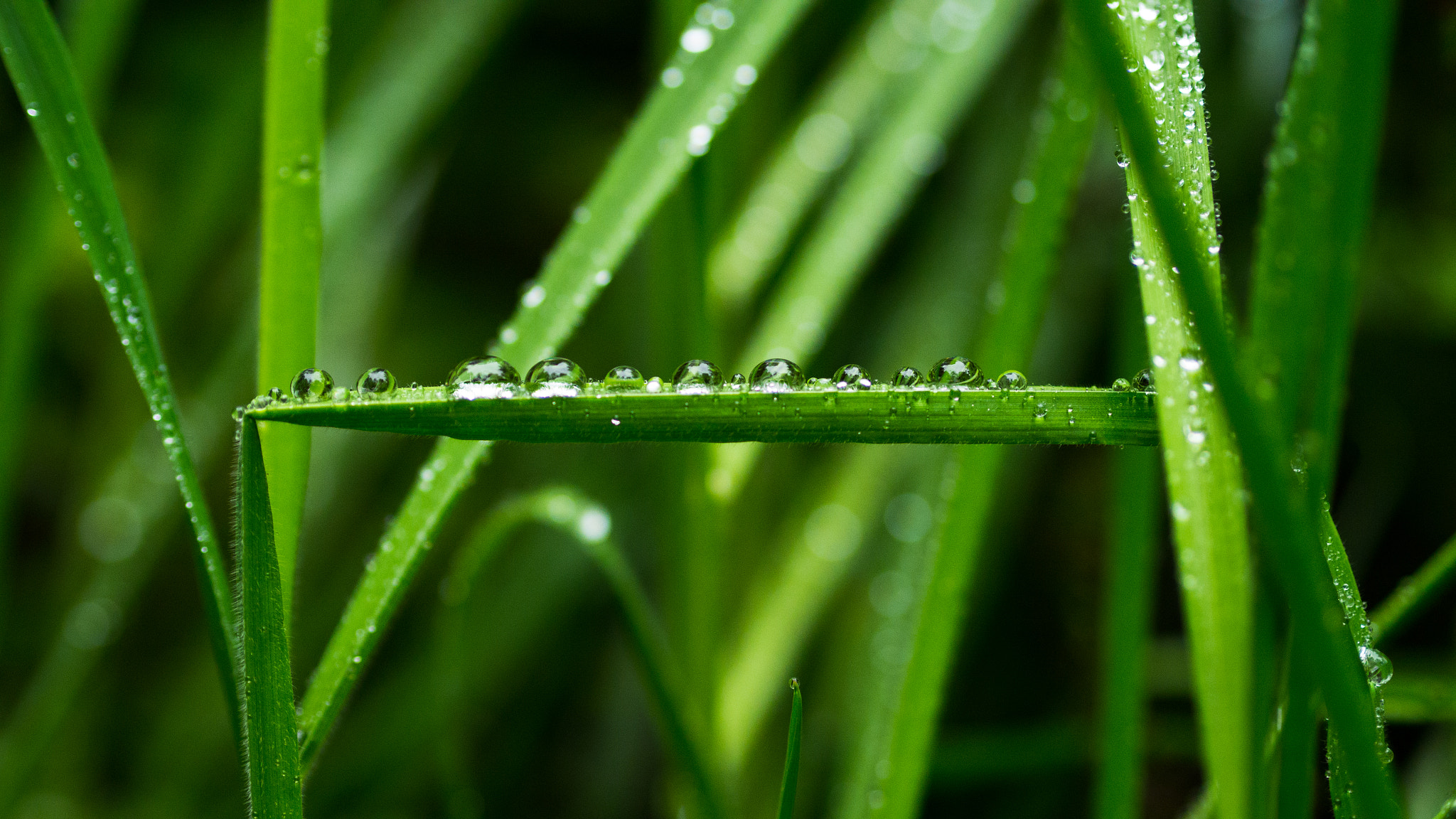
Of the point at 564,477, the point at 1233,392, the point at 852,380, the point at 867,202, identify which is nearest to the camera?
the point at 1233,392

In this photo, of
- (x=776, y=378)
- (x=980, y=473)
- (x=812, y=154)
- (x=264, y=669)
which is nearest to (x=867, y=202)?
(x=812, y=154)

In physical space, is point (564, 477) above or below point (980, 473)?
above

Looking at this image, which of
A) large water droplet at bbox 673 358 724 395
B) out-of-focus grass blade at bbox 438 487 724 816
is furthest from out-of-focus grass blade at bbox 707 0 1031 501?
large water droplet at bbox 673 358 724 395

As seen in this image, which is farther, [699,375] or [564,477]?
[564,477]

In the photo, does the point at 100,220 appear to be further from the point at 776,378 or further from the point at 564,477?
the point at 564,477

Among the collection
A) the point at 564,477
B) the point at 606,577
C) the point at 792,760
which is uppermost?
the point at 564,477

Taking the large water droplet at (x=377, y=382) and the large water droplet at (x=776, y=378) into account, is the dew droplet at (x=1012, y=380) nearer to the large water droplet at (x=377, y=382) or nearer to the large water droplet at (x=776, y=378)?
the large water droplet at (x=776, y=378)

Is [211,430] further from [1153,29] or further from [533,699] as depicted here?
[1153,29]

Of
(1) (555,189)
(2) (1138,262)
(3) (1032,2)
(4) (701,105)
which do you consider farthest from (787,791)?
(1) (555,189)
